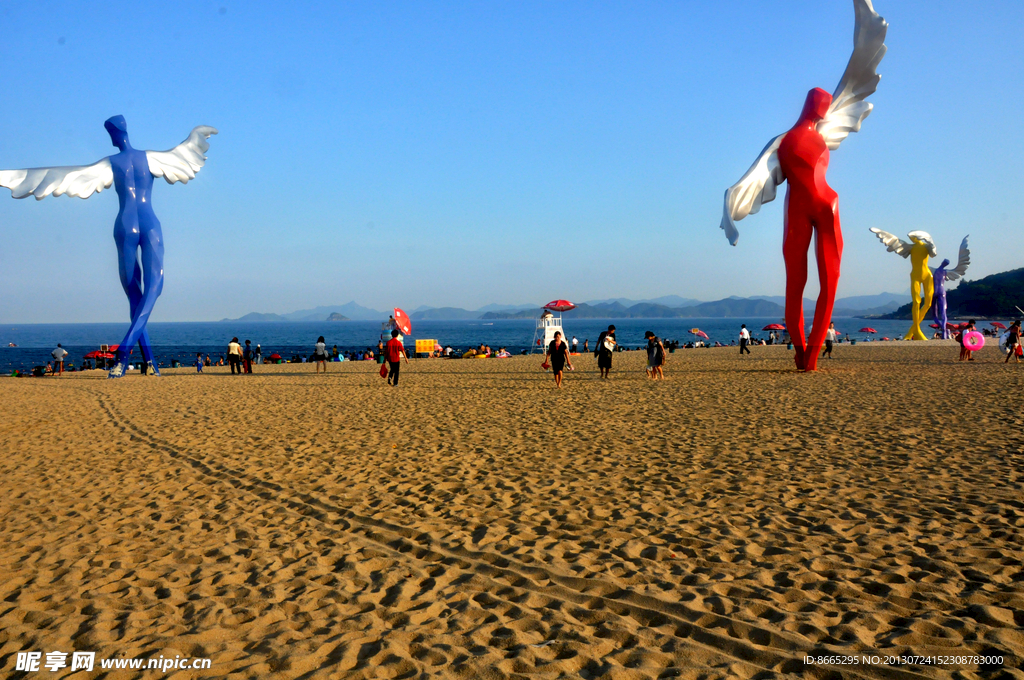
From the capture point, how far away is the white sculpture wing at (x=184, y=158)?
18.2 metres

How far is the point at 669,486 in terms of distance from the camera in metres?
5.79

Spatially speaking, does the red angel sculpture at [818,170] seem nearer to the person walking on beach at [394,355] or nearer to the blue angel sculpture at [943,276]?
the person walking on beach at [394,355]

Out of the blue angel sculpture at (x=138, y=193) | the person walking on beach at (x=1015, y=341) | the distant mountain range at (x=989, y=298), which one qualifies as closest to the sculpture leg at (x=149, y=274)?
the blue angel sculpture at (x=138, y=193)

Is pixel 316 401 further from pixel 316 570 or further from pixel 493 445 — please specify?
pixel 316 570

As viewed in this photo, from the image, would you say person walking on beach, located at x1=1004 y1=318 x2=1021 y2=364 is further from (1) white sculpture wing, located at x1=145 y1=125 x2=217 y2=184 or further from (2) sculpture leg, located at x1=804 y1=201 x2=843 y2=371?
(1) white sculpture wing, located at x1=145 y1=125 x2=217 y2=184

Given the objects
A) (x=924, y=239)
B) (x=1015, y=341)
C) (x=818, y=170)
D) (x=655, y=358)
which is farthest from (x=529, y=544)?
(x=924, y=239)

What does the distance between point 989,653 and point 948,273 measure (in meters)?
40.6

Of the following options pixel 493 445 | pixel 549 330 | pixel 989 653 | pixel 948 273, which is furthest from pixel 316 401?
pixel 948 273

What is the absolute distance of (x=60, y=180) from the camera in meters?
16.1

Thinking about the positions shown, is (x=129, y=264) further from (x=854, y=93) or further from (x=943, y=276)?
(x=943, y=276)

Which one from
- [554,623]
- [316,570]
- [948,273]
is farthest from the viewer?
[948,273]

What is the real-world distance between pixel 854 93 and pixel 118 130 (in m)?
20.3

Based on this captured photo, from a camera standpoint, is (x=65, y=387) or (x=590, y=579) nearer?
(x=590, y=579)

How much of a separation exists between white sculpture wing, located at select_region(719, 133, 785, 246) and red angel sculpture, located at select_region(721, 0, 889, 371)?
0.08 ft
